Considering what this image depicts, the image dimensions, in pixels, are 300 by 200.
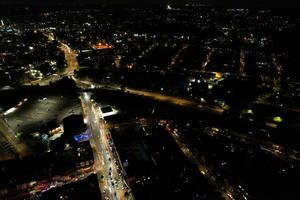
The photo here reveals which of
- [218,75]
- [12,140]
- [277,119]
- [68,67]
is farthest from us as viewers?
[68,67]

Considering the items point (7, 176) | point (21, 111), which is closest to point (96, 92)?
point (21, 111)

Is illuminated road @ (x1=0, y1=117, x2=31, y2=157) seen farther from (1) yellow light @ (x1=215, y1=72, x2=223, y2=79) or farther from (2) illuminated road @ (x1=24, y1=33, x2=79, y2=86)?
(1) yellow light @ (x1=215, y1=72, x2=223, y2=79)

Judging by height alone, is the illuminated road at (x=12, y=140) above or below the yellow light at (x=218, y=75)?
below

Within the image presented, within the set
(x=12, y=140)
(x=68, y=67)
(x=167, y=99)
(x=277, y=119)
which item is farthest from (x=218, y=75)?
(x=12, y=140)

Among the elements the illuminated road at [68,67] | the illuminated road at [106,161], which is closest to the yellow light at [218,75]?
the illuminated road at [106,161]

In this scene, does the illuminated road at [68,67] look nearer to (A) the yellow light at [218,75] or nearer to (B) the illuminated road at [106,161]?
(B) the illuminated road at [106,161]

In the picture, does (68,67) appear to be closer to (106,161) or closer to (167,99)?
A: (167,99)

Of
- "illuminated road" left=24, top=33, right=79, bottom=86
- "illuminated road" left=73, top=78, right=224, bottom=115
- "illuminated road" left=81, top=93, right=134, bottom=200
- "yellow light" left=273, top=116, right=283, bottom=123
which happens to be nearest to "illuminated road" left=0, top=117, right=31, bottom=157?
"illuminated road" left=81, top=93, right=134, bottom=200

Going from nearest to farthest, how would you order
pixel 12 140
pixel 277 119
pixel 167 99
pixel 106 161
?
pixel 106 161
pixel 12 140
pixel 277 119
pixel 167 99

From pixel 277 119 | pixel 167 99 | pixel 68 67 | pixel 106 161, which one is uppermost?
pixel 277 119

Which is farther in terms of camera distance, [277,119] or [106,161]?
[277,119]

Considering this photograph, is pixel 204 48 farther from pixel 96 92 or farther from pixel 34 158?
pixel 34 158
